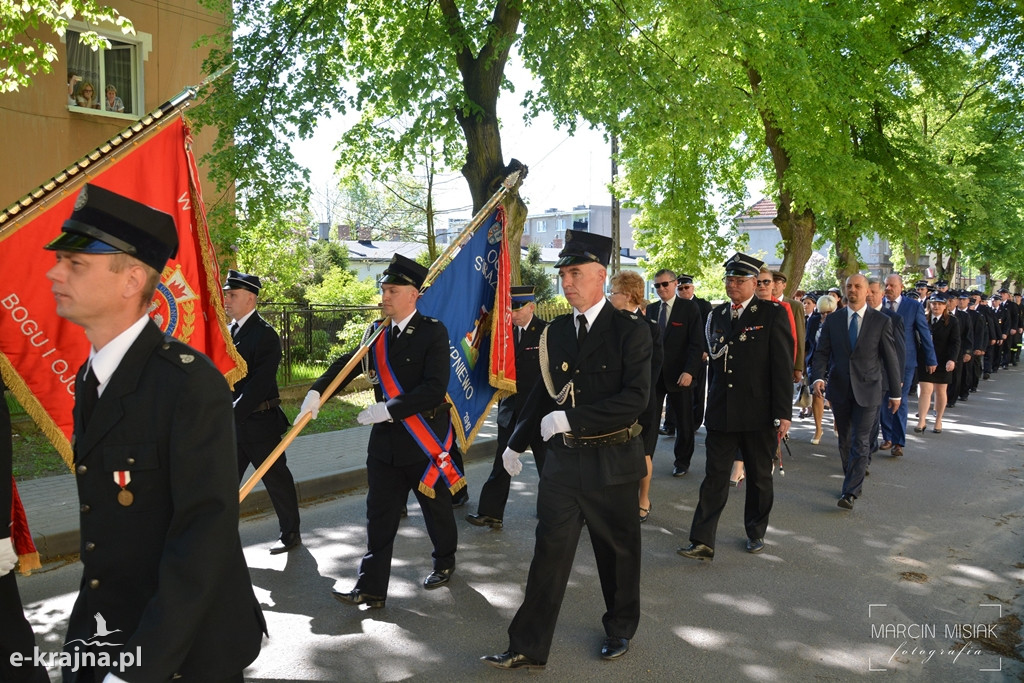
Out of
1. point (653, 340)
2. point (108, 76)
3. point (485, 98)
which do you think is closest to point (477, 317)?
point (653, 340)

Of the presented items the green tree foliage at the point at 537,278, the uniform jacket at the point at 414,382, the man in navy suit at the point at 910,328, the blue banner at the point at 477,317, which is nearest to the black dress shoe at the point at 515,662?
the uniform jacket at the point at 414,382

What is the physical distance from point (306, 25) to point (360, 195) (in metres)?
30.9

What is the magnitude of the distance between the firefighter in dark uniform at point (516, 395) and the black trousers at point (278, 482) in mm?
1652

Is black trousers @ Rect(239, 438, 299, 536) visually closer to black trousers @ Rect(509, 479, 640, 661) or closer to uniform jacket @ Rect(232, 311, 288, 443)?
uniform jacket @ Rect(232, 311, 288, 443)

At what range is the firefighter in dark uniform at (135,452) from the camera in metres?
2.32

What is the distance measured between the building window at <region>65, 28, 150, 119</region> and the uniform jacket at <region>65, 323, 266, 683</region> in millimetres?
14052

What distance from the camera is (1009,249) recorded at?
125 feet

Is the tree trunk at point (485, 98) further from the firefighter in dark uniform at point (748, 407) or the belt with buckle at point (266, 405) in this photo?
the belt with buckle at point (266, 405)

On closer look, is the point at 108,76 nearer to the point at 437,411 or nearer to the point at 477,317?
the point at 477,317

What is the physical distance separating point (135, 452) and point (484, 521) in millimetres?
5466

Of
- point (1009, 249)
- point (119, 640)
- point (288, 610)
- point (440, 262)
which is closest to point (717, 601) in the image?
point (288, 610)

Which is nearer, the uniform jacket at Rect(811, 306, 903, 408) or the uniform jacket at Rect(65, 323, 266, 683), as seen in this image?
the uniform jacket at Rect(65, 323, 266, 683)

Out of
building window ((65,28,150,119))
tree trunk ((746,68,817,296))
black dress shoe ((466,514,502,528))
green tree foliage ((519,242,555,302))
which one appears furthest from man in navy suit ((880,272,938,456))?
green tree foliage ((519,242,555,302))

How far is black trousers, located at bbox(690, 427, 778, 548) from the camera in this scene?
6.66 meters
